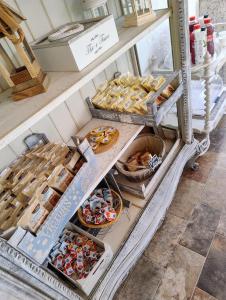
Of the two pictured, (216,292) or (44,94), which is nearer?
(44,94)

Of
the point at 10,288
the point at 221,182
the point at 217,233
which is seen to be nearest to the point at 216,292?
the point at 217,233

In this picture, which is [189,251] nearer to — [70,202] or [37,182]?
[70,202]

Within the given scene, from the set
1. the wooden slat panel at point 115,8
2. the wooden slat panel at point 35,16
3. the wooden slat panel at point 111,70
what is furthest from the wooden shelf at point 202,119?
the wooden slat panel at point 35,16

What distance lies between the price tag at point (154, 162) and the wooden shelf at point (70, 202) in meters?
0.21

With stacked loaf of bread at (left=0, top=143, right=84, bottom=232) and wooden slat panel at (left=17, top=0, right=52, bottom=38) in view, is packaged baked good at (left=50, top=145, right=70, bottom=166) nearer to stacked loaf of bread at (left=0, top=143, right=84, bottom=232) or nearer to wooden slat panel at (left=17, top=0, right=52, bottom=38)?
stacked loaf of bread at (left=0, top=143, right=84, bottom=232)

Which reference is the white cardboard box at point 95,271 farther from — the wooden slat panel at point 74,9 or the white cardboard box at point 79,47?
the wooden slat panel at point 74,9

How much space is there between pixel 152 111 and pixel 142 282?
3.02 ft

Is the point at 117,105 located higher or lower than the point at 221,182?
higher

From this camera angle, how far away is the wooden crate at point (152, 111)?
98 cm

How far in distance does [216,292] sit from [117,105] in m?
1.04

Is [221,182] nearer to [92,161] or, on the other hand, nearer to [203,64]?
[203,64]

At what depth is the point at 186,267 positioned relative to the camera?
3.98 ft

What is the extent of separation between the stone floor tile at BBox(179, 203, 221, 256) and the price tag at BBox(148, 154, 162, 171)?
19.0 inches

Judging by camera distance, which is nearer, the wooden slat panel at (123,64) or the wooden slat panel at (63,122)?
the wooden slat panel at (63,122)
